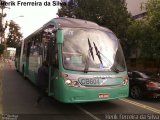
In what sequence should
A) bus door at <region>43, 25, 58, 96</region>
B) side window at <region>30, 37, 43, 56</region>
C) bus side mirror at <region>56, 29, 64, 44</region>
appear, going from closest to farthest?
bus side mirror at <region>56, 29, 64, 44</region> < bus door at <region>43, 25, 58, 96</region> < side window at <region>30, 37, 43, 56</region>

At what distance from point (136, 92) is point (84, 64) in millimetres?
4773

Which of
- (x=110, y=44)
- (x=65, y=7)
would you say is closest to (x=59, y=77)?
(x=110, y=44)

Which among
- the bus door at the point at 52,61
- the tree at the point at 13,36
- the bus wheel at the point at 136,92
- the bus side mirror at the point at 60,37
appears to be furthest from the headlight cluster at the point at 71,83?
the tree at the point at 13,36

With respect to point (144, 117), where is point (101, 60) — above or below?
above

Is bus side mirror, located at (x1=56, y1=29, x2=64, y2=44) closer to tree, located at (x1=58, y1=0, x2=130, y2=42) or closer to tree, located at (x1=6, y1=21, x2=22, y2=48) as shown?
tree, located at (x1=58, y1=0, x2=130, y2=42)

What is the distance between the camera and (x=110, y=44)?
10156 millimetres

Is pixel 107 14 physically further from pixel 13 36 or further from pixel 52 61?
pixel 13 36

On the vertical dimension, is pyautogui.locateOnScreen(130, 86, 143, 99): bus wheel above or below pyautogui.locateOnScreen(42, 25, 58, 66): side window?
below

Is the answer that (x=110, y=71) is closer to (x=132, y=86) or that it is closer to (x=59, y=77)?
(x=59, y=77)

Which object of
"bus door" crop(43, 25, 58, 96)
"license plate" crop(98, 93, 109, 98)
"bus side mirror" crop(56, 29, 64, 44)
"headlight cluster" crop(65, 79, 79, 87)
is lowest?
"license plate" crop(98, 93, 109, 98)

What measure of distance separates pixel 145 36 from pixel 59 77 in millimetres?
14645

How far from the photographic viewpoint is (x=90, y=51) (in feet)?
31.7

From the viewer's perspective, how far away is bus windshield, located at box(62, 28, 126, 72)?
9391 millimetres

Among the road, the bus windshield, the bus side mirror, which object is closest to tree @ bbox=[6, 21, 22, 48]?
the road
